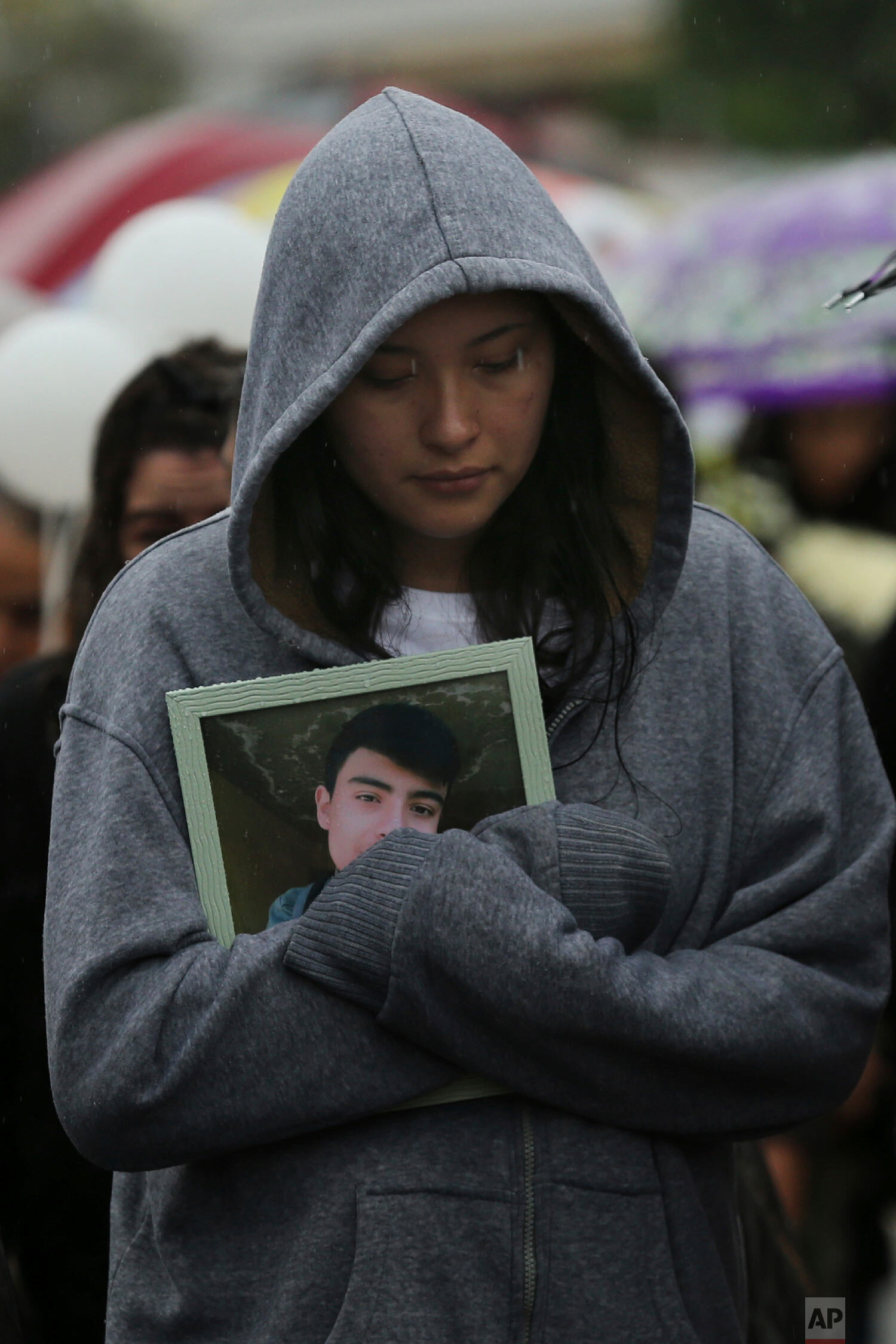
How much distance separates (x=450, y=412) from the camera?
146cm

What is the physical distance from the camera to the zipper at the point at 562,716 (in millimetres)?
1556

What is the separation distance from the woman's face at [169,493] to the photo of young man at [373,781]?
0.95m

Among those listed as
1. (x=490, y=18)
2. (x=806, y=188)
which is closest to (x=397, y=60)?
(x=490, y=18)

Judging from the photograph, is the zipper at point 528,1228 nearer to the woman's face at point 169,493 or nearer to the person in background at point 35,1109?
the person in background at point 35,1109

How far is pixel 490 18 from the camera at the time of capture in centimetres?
1956

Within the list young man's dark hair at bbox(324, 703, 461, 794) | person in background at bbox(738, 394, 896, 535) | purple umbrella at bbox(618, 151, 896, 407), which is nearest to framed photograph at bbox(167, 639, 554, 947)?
young man's dark hair at bbox(324, 703, 461, 794)

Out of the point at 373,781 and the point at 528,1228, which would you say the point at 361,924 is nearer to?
the point at 373,781

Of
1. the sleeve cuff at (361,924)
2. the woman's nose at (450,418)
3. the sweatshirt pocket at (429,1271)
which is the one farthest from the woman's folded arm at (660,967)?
the woman's nose at (450,418)

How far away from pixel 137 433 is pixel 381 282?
1071mm

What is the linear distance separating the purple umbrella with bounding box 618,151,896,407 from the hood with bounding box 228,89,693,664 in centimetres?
246

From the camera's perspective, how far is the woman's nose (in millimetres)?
1459

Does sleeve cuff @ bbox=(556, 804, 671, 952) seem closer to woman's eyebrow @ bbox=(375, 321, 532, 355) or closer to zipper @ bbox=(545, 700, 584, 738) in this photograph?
zipper @ bbox=(545, 700, 584, 738)

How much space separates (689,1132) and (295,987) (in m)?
0.38

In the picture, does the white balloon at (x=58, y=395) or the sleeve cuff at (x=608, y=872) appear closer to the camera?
the sleeve cuff at (x=608, y=872)
